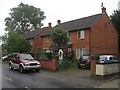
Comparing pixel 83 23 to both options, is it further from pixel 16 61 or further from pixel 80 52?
pixel 16 61

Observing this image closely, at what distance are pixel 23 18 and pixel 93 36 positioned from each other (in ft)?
137

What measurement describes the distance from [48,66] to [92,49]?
40.8ft

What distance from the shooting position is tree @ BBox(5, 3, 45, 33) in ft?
249

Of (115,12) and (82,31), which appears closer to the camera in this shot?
(82,31)

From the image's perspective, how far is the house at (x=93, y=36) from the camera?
37844 mm

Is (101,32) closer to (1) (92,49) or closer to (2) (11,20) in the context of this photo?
(1) (92,49)

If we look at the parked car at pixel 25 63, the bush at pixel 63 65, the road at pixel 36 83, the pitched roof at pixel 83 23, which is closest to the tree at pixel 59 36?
the pitched roof at pixel 83 23

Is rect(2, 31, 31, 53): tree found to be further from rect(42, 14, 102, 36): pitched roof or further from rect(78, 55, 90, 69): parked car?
rect(78, 55, 90, 69): parked car

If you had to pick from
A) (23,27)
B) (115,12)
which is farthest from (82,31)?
(23,27)

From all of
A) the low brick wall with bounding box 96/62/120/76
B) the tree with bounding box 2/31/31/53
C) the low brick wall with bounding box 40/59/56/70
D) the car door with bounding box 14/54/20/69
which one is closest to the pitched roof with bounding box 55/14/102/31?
the tree with bounding box 2/31/31/53

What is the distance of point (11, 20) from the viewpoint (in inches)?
3071

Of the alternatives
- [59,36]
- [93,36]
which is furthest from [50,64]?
[93,36]

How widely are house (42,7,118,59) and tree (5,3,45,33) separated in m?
35.4

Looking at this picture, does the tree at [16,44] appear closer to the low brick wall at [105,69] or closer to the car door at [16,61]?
the car door at [16,61]
